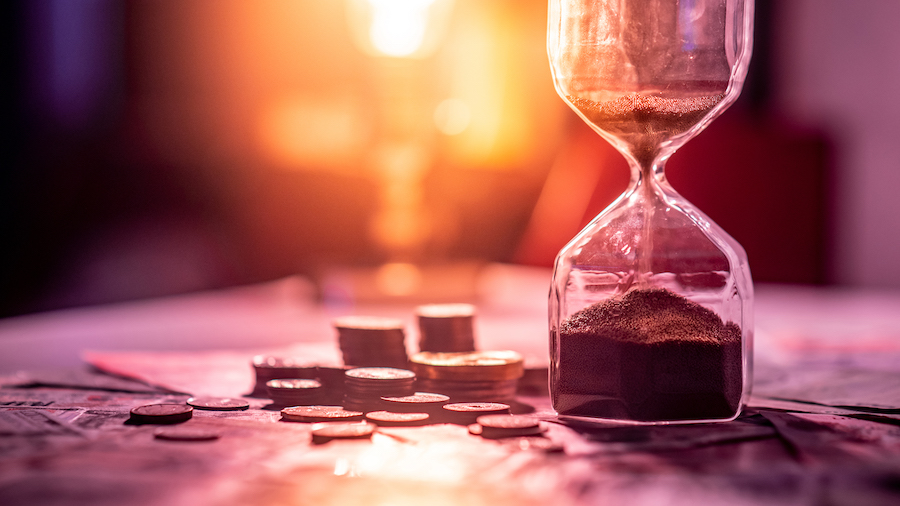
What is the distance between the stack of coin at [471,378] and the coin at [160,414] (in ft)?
1.37

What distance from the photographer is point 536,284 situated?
532 centimetres

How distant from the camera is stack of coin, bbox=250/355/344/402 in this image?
5.17 ft

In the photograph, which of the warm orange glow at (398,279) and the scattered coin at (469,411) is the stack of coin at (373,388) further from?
the warm orange glow at (398,279)

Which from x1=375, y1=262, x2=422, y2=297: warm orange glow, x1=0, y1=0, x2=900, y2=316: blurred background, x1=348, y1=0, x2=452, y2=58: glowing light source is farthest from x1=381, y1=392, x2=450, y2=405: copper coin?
x1=348, y1=0, x2=452, y2=58: glowing light source

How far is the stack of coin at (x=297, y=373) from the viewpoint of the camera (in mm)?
1576

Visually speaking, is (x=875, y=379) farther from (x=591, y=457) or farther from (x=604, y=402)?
(x=591, y=457)

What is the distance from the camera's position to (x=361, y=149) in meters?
6.62

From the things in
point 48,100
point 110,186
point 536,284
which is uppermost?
point 48,100

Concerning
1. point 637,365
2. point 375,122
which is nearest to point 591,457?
point 637,365

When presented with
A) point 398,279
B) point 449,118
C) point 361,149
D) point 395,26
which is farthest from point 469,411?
point 361,149

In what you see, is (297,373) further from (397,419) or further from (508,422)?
(508,422)

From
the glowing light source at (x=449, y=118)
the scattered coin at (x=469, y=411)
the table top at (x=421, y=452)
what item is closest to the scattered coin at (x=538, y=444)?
the table top at (x=421, y=452)

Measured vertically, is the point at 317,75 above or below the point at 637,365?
above

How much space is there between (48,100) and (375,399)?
4.61 m
